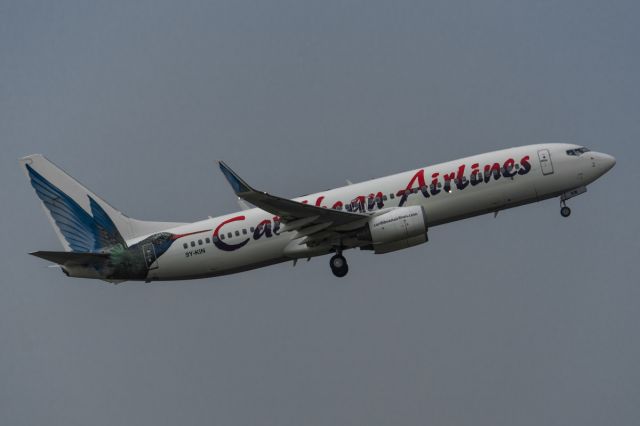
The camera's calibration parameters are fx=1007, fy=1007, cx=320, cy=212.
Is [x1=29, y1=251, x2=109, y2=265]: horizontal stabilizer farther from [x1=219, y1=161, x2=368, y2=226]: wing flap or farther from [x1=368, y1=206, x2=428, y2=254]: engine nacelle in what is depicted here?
[x1=368, y1=206, x2=428, y2=254]: engine nacelle

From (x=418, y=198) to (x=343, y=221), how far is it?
399 centimetres

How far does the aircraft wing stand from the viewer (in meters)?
46.4

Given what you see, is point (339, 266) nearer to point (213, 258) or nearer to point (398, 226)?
point (398, 226)

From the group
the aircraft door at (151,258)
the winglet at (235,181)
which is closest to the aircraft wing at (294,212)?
the winglet at (235,181)

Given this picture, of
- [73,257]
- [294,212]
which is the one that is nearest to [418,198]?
[294,212]

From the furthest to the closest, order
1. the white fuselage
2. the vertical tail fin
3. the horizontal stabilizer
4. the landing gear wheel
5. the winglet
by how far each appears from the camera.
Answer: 1. the vertical tail fin
2. the landing gear wheel
3. the white fuselage
4. the horizontal stabilizer
5. the winglet

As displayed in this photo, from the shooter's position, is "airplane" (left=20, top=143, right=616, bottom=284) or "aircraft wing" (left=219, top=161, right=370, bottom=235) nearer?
"aircraft wing" (left=219, top=161, right=370, bottom=235)

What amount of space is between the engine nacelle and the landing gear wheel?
7.58 ft

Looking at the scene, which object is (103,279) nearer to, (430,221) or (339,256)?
(339,256)

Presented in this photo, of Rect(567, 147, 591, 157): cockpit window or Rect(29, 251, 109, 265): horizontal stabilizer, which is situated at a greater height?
Rect(567, 147, 591, 157): cockpit window

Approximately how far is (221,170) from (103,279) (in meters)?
11.1

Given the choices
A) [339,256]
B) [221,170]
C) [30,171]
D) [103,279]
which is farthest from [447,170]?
[30,171]

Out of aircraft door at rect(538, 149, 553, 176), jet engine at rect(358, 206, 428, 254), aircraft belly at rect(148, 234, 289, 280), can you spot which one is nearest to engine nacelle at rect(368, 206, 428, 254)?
jet engine at rect(358, 206, 428, 254)

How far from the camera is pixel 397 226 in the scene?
5003cm
